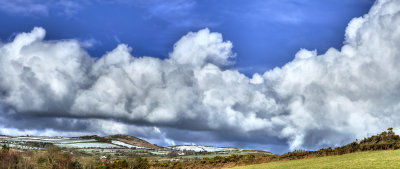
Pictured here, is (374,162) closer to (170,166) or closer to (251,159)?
(251,159)

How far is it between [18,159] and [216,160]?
36751 millimetres

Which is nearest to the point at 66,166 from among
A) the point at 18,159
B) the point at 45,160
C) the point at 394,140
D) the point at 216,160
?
the point at 45,160

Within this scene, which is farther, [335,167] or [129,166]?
[129,166]

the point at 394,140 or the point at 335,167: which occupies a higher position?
the point at 394,140

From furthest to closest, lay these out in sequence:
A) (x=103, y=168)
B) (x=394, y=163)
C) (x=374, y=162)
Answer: (x=103, y=168) < (x=374, y=162) < (x=394, y=163)

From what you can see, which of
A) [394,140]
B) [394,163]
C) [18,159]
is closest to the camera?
[394,163]

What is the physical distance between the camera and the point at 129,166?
290ft

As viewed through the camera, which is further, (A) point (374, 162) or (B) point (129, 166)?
(B) point (129, 166)

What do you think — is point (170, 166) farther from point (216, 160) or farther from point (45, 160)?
point (45, 160)

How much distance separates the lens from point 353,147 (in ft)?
185

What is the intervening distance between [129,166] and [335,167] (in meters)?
57.0

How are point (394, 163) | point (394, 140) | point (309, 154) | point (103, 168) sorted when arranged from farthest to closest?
point (103, 168) → point (309, 154) → point (394, 140) → point (394, 163)

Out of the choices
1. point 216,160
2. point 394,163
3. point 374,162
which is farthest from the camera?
point 216,160

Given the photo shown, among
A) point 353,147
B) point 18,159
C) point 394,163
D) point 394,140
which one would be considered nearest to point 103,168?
point 18,159
